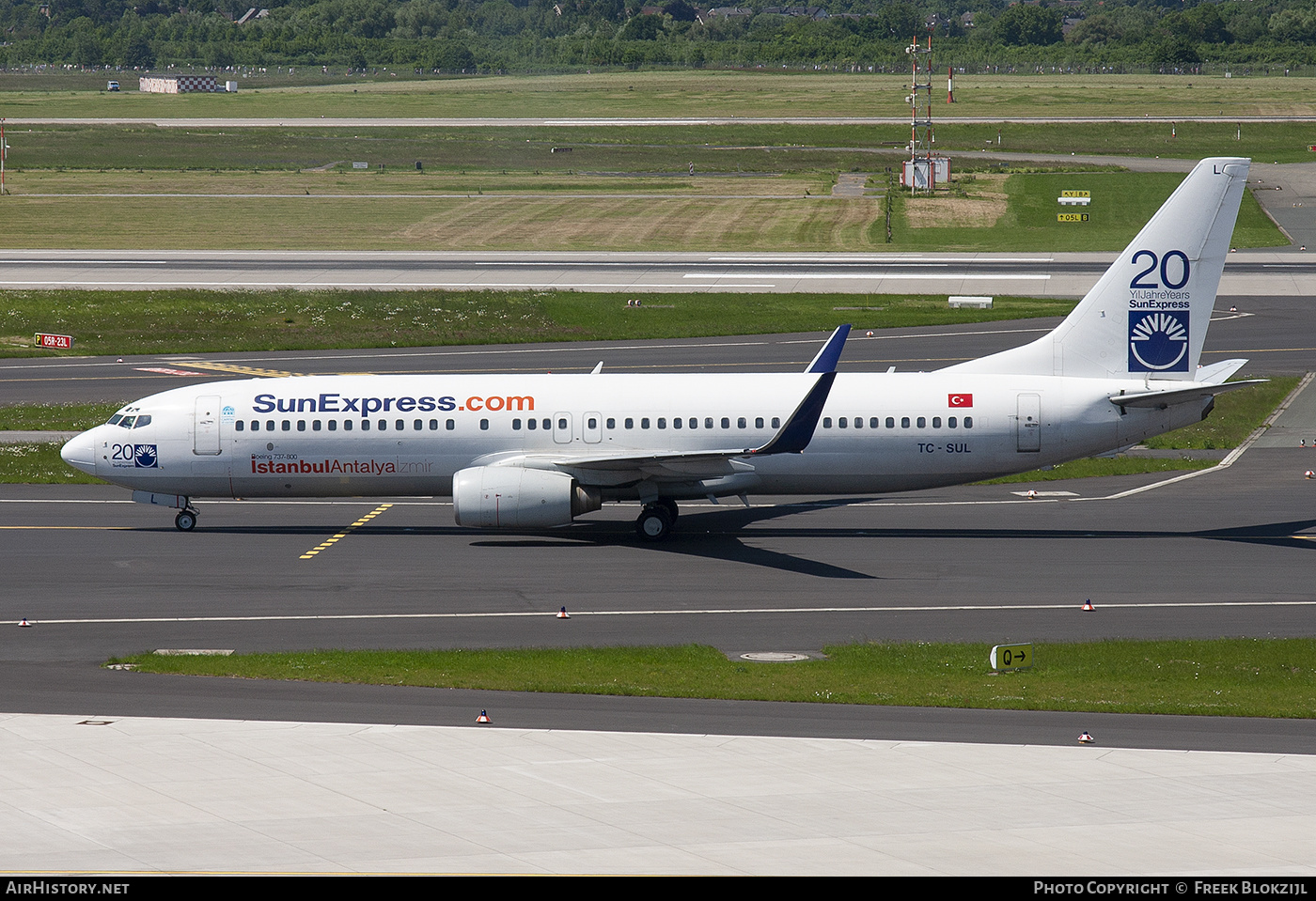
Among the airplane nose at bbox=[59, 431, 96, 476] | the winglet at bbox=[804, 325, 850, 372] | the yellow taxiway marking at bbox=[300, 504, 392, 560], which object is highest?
the winglet at bbox=[804, 325, 850, 372]

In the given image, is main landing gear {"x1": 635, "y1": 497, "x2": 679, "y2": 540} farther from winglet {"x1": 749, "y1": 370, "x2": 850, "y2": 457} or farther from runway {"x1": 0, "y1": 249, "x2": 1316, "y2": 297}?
runway {"x1": 0, "y1": 249, "x2": 1316, "y2": 297}

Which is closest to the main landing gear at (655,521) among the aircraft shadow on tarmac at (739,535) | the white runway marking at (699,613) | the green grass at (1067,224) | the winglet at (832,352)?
the aircraft shadow on tarmac at (739,535)

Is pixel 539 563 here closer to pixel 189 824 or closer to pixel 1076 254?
pixel 189 824

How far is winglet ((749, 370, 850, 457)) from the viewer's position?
121 ft

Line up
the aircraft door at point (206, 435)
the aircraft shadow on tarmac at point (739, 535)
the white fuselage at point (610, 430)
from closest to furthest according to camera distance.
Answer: the aircraft shadow on tarmac at point (739, 535) < the white fuselage at point (610, 430) < the aircraft door at point (206, 435)

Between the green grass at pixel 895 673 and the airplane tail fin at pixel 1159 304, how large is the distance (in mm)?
11884

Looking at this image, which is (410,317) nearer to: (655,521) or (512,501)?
(655,521)

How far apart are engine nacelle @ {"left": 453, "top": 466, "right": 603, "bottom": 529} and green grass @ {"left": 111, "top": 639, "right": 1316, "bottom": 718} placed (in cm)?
890

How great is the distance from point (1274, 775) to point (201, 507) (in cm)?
3363

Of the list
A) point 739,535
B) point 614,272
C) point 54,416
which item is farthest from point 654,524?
point 614,272

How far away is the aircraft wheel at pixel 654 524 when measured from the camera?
1606 inches

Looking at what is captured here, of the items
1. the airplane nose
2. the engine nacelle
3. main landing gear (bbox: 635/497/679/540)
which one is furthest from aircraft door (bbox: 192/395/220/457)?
main landing gear (bbox: 635/497/679/540)

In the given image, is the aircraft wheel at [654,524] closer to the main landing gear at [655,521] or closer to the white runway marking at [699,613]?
the main landing gear at [655,521]
